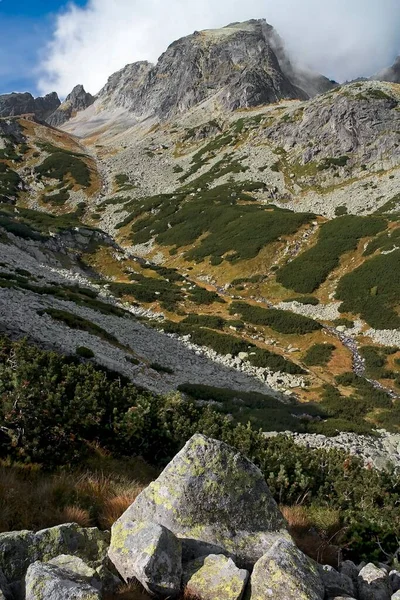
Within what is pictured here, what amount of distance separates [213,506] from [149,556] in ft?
4.84

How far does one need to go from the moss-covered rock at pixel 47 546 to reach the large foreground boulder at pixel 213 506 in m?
0.39

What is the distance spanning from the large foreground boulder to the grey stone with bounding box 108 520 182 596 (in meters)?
0.35

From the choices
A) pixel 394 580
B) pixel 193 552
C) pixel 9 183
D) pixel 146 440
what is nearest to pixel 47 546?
pixel 193 552

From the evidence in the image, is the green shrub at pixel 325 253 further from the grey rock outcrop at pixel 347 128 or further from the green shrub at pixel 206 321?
the grey rock outcrop at pixel 347 128

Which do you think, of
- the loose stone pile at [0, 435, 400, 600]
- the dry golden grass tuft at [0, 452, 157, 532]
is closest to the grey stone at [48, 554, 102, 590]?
the loose stone pile at [0, 435, 400, 600]

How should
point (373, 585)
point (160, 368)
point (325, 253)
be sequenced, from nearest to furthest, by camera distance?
1. point (373, 585)
2. point (160, 368)
3. point (325, 253)

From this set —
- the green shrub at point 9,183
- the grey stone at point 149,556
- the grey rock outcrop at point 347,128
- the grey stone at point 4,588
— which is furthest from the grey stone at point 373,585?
the green shrub at point 9,183

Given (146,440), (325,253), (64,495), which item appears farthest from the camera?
(325,253)

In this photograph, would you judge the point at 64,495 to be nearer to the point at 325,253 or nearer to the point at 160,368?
the point at 160,368

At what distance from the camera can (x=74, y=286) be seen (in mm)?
43281

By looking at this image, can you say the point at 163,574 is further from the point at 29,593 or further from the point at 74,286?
the point at 74,286

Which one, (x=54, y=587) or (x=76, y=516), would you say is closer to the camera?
(x=54, y=587)

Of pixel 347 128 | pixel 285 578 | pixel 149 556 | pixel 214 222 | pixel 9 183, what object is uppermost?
pixel 347 128

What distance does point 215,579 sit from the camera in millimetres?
4566
